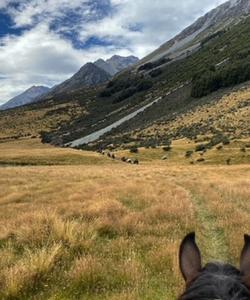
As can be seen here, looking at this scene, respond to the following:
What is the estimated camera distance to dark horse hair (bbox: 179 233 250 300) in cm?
274

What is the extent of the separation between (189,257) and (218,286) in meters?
0.70

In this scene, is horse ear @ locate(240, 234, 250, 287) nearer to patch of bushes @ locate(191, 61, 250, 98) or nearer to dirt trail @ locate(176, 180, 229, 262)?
dirt trail @ locate(176, 180, 229, 262)

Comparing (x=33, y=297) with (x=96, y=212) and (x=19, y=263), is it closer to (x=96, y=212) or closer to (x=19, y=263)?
(x=19, y=263)

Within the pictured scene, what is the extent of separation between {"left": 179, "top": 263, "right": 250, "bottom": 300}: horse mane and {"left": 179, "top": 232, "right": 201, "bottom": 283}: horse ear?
149mm

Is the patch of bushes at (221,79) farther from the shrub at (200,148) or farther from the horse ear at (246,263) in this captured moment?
the horse ear at (246,263)

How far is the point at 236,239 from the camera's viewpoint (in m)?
11.4

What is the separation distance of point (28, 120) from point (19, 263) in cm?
17067

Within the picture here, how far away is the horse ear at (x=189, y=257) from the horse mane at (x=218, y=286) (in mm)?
149

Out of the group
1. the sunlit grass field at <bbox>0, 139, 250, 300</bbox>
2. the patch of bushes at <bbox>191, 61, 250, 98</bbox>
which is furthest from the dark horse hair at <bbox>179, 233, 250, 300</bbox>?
the patch of bushes at <bbox>191, 61, 250, 98</bbox>

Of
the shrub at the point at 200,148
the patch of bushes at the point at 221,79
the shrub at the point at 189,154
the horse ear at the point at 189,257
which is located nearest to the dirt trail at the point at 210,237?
the horse ear at the point at 189,257

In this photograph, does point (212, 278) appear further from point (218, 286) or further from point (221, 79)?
point (221, 79)

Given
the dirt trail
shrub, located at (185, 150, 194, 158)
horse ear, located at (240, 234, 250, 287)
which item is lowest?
shrub, located at (185, 150, 194, 158)

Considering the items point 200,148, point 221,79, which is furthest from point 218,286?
point 221,79

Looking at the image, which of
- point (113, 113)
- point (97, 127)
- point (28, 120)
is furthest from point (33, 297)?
point (28, 120)
